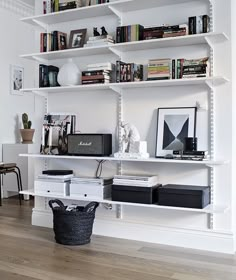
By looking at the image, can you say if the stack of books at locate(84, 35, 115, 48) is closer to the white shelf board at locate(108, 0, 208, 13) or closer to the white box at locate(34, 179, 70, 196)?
the white shelf board at locate(108, 0, 208, 13)

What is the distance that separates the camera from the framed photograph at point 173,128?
3070mm

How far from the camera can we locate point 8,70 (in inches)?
228

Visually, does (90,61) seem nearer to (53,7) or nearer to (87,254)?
(53,7)

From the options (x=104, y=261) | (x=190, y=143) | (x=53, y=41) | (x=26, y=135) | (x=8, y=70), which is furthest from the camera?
(x=8, y=70)

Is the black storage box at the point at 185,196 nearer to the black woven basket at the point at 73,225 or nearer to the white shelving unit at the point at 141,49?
the white shelving unit at the point at 141,49

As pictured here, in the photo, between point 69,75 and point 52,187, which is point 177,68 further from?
point 52,187

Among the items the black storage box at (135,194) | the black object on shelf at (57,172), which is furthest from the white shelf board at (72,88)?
the black storage box at (135,194)

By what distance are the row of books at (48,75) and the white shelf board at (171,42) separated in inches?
27.3

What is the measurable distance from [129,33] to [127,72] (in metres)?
0.33

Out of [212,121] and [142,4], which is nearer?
[212,121]

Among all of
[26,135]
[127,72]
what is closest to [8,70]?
[26,135]

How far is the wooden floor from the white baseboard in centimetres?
8

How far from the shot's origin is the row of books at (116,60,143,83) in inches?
125

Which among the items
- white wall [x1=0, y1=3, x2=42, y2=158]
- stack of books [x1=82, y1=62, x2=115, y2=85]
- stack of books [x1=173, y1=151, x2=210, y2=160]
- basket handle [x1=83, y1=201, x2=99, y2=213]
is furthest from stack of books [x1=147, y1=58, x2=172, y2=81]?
white wall [x1=0, y1=3, x2=42, y2=158]
